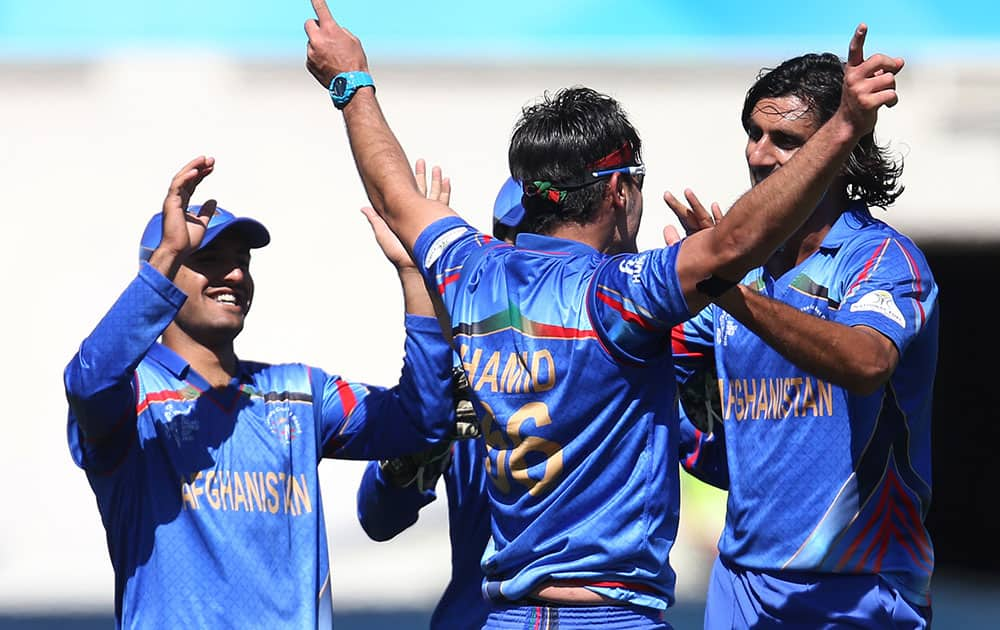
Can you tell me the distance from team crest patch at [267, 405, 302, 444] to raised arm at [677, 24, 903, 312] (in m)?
1.56

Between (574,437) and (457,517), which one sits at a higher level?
(574,437)

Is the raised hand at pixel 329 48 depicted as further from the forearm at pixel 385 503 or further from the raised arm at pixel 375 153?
the forearm at pixel 385 503

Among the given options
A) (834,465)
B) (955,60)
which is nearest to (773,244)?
(834,465)

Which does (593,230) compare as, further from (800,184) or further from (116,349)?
(116,349)

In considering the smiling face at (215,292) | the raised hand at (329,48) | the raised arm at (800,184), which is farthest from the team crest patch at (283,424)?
the raised arm at (800,184)

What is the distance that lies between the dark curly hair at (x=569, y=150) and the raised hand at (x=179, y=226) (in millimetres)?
879

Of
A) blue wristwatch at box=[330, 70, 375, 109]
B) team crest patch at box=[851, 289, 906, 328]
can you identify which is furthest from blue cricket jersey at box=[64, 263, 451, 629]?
team crest patch at box=[851, 289, 906, 328]

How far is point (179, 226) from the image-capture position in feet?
11.7

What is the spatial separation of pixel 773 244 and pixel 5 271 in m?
7.33

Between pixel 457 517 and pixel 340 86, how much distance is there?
1446 millimetres

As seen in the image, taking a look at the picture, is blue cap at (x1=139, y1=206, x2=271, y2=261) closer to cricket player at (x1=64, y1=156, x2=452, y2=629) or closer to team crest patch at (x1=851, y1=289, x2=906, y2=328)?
cricket player at (x1=64, y1=156, x2=452, y2=629)

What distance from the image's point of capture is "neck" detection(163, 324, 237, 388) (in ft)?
12.7

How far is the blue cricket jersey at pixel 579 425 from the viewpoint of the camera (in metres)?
2.90

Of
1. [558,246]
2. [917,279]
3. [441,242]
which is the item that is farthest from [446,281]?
[917,279]
